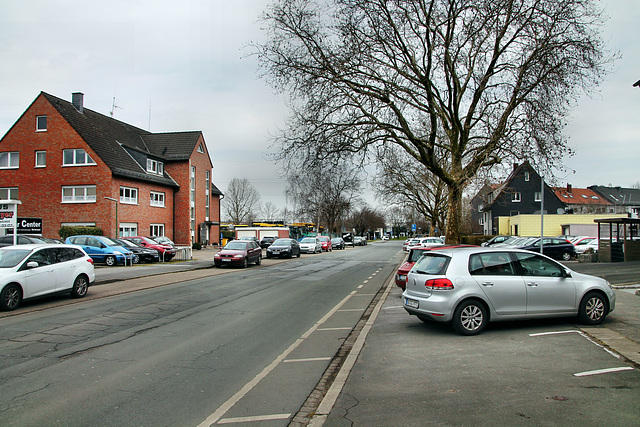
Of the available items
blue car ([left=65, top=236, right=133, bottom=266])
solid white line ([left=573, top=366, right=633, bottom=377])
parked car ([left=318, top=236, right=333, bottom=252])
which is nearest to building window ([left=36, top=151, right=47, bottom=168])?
blue car ([left=65, top=236, right=133, bottom=266])

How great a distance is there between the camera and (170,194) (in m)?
45.8

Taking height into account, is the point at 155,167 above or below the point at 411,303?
above

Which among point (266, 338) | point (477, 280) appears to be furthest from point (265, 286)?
point (477, 280)

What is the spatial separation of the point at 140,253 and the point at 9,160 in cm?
1952

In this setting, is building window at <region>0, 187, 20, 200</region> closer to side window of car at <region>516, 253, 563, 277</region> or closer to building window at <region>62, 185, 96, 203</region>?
building window at <region>62, 185, 96, 203</region>

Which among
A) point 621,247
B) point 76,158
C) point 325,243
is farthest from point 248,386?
point 325,243

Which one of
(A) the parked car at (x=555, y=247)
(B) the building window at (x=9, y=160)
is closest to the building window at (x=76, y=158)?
(B) the building window at (x=9, y=160)

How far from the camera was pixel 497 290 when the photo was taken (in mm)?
7965

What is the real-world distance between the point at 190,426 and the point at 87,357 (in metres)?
3.32

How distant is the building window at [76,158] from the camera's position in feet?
121

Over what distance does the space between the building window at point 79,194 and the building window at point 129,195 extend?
6.96 ft

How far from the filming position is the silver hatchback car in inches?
310

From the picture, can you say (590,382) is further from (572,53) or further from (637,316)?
(572,53)

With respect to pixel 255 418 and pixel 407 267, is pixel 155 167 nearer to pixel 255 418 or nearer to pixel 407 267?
pixel 407 267
